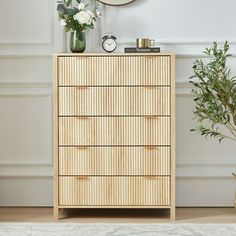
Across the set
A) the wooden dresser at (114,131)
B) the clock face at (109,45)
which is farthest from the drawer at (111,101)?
the clock face at (109,45)

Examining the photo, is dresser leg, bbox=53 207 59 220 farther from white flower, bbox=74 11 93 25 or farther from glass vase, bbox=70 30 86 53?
white flower, bbox=74 11 93 25

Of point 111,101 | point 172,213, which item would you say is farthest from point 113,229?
point 111,101

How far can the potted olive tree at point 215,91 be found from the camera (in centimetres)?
364

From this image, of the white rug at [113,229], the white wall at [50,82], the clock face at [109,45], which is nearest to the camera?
the white rug at [113,229]

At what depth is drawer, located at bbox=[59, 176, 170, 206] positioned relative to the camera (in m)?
3.56

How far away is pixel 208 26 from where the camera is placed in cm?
393

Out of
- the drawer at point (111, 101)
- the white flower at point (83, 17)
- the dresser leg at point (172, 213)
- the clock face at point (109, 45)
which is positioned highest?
the white flower at point (83, 17)

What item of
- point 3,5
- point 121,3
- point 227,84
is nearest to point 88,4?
point 121,3

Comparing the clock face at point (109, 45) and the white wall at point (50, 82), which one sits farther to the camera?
the white wall at point (50, 82)

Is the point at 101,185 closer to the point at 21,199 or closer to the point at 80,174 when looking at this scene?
the point at 80,174

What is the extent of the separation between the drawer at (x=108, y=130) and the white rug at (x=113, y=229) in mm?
490

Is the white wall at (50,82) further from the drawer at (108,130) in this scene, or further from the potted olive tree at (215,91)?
the drawer at (108,130)

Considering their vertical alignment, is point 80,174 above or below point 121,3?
below

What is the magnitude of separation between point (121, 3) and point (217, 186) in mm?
1371
